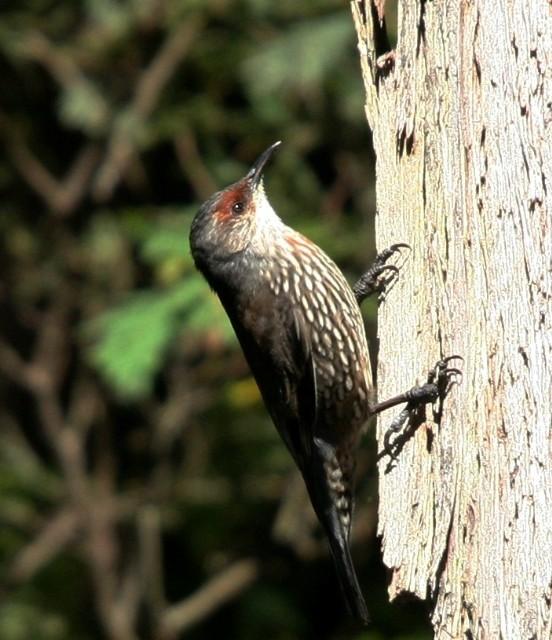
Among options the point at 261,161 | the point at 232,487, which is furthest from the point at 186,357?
the point at 261,161

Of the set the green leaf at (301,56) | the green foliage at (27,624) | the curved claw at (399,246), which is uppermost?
the green leaf at (301,56)

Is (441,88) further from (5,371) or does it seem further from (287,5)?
(5,371)

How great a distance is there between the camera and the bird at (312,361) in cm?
421

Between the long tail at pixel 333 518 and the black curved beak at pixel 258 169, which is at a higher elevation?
the black curved beak at pixel 258 169

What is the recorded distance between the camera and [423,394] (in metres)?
3.32

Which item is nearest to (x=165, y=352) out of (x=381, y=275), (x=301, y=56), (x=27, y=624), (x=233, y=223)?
(x=301, y=56)

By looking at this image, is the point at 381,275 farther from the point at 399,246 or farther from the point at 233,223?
the point at 233,223

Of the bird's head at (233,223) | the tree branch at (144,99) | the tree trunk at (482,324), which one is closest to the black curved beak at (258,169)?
the bird's head at (233,223)

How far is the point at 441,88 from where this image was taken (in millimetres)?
3266

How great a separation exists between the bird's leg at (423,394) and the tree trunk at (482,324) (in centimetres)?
3

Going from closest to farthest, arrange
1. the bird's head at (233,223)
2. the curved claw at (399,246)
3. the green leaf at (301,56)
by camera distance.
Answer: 1. the curved claw at (399,246)
2. the bird's head at (233,223)
3. the green leaf at (301,56)

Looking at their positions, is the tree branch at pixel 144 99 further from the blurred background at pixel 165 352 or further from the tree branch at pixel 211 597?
the tree branch at pixel 211 597

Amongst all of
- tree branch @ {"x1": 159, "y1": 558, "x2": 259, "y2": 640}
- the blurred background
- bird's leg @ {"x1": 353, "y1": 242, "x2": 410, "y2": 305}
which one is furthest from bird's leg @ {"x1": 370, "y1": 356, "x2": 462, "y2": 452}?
tree branch @ {"x1": 159, "y1": 558, "x2": 259, "y2": 640}

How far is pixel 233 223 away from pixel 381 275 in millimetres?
837
